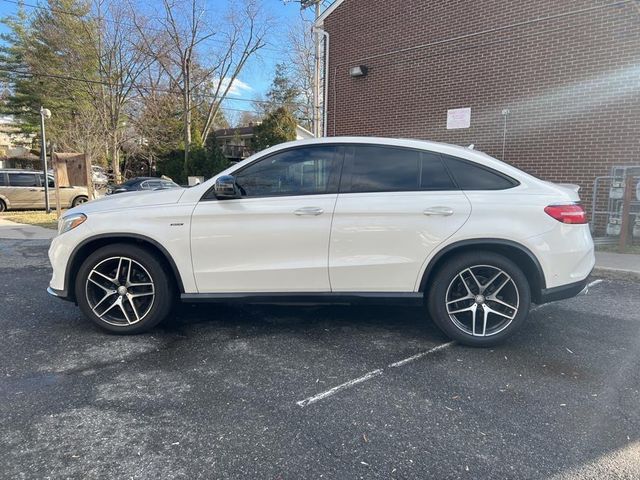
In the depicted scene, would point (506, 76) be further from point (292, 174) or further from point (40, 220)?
point (40, 220)

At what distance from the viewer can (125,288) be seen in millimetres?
3943

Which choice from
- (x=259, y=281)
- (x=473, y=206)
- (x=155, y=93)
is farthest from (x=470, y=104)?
(x=155, y=93)

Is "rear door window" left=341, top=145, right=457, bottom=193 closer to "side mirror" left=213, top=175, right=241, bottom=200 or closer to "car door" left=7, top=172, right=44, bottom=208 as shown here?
"side mirror" left=213, top=175, right=241, bottom=200

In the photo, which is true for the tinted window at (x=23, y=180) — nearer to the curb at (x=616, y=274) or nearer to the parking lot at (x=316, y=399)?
the parking lot at (x=316, y=399)

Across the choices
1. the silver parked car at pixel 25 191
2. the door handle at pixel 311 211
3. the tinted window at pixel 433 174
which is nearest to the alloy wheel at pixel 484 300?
the tinted window at pixel 433 174

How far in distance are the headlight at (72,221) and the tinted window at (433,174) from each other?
2850 mm

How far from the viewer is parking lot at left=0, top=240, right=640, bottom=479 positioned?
2.33 meters

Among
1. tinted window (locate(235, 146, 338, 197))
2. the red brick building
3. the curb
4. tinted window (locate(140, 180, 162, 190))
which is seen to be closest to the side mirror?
tinted window (locate(235, 146, 338, 197))

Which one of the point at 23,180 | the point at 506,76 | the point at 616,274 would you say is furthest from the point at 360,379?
the point at 23,180

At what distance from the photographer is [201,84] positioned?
101ft

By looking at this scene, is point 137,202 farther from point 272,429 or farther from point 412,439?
point 412,439

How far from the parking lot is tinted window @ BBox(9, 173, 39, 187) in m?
14.9

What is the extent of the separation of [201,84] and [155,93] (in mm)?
3409

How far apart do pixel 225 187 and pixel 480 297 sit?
2.23m
